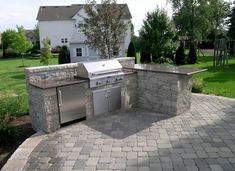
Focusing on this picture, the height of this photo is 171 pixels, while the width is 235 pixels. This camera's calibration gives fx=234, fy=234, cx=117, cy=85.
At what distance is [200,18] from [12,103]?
22182mm

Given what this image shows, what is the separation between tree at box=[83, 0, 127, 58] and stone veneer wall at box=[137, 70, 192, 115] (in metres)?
5.81

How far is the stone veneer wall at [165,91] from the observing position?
5.61 meters

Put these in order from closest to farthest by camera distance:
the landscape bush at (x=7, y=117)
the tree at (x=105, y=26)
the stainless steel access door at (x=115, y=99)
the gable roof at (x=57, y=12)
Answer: the landscape bush at (x=7, y=117) < the stainless steel access door at (x=115, y=99) < the tree at (x=105, y=26) < the gable roof at (x=57, y=12)

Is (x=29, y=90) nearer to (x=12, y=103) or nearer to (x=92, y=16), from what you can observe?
(x=12, y=103)

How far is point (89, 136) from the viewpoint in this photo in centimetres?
466

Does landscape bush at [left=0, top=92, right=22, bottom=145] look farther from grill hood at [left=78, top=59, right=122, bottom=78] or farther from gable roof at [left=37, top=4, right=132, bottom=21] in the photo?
gable roof at [left=37, top=4, right=132, bottom=21]

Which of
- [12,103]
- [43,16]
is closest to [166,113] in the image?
[12,103]

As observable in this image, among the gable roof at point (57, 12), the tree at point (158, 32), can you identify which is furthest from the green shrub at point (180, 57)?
the gable roof at point (57, 12)

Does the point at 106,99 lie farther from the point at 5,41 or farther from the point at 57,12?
the point at 57,12

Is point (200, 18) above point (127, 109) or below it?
above

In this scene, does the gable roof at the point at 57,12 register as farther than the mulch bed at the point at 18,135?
Yes

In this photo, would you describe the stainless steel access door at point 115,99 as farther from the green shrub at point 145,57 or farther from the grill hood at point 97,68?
the green shrub at point 145,57

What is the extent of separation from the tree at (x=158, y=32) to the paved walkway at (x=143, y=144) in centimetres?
869

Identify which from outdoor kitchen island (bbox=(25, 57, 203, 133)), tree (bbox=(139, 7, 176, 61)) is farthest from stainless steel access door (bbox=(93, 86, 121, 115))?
tree (bbox=(139, 7, 176, 61))
